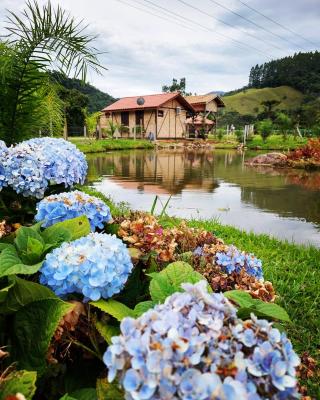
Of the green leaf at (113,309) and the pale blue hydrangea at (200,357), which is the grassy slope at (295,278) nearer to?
the green leaf at (113,309)

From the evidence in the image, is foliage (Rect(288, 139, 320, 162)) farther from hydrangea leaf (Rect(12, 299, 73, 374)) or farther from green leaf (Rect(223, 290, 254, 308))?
hydrangea leaf (Rect(12, 299, 73, 374))

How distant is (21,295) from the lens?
4.74 feet

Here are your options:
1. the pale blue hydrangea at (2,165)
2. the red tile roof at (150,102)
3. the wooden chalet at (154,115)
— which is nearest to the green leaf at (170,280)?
the pale blue hydrangea at (2,165)

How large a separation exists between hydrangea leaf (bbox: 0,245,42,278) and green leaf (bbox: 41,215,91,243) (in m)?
0.19

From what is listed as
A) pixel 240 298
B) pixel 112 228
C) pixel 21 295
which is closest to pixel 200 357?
pixel 240 298

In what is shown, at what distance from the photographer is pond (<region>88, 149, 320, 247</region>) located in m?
6.34

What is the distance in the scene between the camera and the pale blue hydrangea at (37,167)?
2.70 meters

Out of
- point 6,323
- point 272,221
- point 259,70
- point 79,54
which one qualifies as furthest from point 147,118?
point 259,70

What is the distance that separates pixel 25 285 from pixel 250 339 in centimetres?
85

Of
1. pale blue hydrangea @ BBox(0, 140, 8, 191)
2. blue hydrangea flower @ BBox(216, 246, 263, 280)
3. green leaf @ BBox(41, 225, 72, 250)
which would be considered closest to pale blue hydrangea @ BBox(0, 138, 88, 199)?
pale blue hydrangea @ BBox(0, 140, 8, 191)

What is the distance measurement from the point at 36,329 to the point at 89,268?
0.86 ft

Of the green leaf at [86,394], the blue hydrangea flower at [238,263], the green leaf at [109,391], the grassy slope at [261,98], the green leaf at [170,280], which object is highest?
the grassy slope at [261,98]

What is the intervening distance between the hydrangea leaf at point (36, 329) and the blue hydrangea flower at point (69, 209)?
2.68 feet

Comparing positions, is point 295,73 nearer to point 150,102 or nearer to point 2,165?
point 150,102
